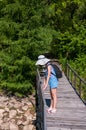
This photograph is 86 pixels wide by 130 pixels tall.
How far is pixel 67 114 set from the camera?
1309 cm

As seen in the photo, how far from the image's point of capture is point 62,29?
98.1ft

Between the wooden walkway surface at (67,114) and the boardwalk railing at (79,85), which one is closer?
the wooden walkway surface at (67,114)

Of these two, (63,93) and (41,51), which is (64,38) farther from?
(63,93)

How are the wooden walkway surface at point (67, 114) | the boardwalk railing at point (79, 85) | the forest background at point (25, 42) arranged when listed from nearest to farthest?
the wooden walkway surface at point (67, 114)
the boardwalk railing at point (79, 85)
the forest background at point (25, 42)

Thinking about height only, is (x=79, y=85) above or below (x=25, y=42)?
above

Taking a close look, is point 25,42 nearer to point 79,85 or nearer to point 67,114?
point 79,85

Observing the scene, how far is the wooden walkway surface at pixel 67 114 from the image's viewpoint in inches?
464

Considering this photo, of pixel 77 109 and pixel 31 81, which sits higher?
pixel 77 109

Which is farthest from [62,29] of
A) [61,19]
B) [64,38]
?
[64,38]

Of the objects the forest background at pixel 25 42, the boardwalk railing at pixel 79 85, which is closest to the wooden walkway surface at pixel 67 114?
the boardwalk railing at pixel 79 85

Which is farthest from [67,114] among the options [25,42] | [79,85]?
[25,42]

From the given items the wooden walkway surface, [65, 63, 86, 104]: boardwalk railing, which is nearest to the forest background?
[65, 63, 86, 104]: boardwalk railing

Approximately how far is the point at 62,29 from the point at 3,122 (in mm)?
10788

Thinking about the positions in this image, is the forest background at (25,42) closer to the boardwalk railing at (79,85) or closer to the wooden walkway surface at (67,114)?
the boardwalk railing at (79,85)
